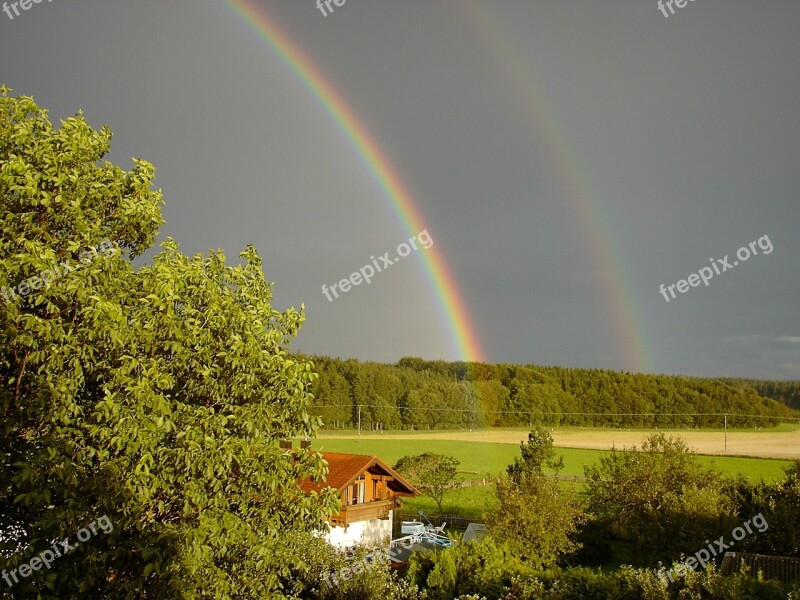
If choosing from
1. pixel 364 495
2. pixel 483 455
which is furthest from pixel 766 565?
pixel 483 455

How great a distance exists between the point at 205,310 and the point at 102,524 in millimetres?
2748

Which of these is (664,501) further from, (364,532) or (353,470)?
(353,470)

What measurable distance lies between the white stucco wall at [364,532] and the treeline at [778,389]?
4334 inches

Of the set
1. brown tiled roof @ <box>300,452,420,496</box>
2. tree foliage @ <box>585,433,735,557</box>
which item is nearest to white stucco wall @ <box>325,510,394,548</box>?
brown tiled roof @ <box>300,452,420,496</box>

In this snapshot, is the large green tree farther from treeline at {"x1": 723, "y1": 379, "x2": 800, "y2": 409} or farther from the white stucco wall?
treeline at {"x1": 723, "y1": 379, "x2": 800, "y2": 409}

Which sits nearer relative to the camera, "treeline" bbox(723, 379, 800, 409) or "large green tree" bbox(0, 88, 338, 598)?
"large green tree" bbox(0, 88, 338, 598)

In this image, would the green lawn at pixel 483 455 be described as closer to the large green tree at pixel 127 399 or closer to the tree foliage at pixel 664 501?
the tree foliage at pixel 664 501

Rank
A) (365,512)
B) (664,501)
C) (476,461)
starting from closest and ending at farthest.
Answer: (664,501) < (365,512) < (476,461)

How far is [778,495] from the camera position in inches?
1191

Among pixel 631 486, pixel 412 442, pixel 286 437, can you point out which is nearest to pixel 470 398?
pixel 412 442

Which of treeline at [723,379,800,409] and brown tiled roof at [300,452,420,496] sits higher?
treeline at [723,379,800,409]

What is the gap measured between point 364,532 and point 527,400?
3655 inches

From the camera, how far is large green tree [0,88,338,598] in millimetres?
7414

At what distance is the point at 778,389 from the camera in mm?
130500
